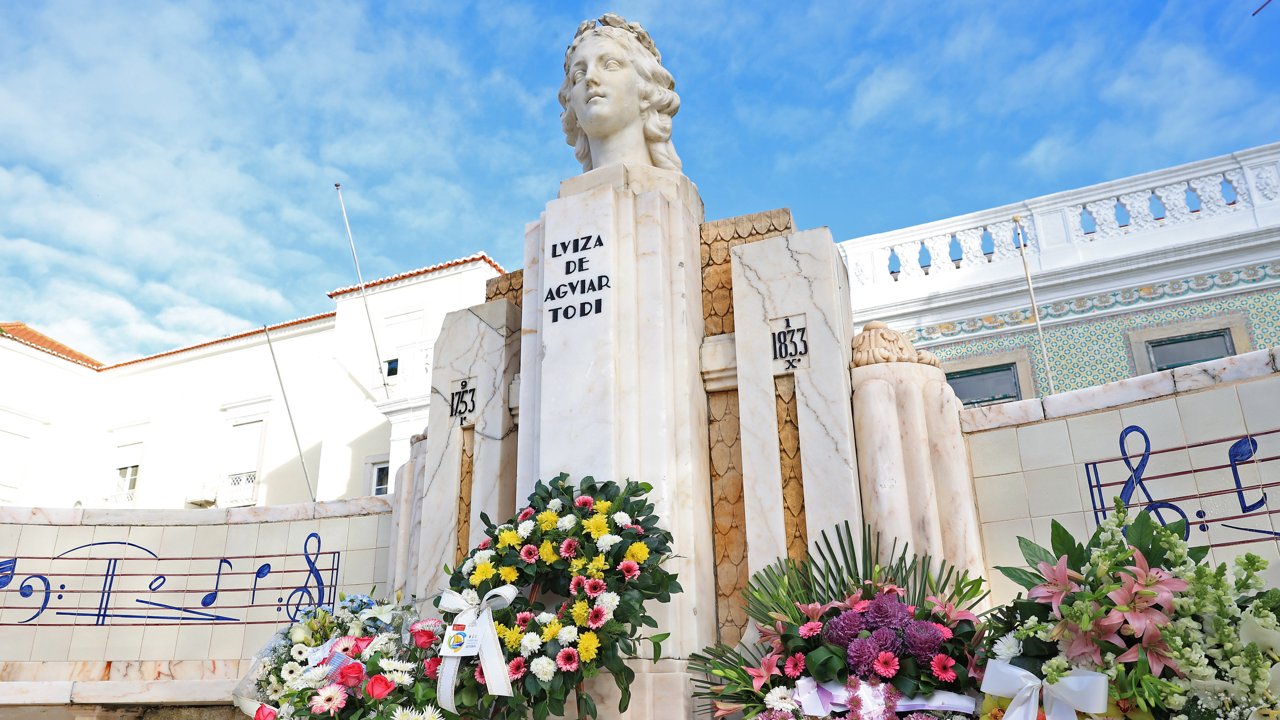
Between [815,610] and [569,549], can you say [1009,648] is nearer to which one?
[815,610]

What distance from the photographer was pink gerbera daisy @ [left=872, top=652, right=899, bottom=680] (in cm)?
338

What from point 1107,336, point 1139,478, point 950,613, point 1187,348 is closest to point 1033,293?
point 1107,336

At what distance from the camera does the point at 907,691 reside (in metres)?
3.36

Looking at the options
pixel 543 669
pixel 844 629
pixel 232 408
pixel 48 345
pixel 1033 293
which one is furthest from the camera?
pixel 48 345

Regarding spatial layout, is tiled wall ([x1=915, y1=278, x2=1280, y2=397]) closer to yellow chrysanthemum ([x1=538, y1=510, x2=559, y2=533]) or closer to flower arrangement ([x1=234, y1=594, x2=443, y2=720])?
yellow chrysanthemum ([x1=538, y1=510, x2=559, y2=533])

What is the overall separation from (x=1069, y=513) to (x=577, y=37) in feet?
12.7

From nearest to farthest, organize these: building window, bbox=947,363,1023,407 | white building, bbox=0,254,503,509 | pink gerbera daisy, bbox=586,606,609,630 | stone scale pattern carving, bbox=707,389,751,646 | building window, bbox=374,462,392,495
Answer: pink gerbera daisy, bbox=586,606,609,630 < stone scale pattern carving, bbox=707,389,751,646 < building window, bbox=947,363,1023,407 < building window, bbox=374,462,392,495 < white building, bbox=0,254,503,509

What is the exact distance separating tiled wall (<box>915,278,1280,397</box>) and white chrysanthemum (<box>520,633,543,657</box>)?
8.78 metres

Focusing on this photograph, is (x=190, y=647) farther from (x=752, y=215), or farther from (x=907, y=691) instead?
(x=907, y=691)

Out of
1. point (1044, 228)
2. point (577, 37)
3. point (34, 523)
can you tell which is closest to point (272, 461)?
point (34, 523)

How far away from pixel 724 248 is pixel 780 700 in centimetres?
284

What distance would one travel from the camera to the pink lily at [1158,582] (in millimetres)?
2807

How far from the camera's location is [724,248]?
5.68m

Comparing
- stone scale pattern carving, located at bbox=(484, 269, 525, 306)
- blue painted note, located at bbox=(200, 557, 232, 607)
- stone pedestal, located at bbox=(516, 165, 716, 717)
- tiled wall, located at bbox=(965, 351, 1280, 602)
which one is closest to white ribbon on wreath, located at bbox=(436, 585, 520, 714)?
stone pedestal, located at bbox=(516, 165, 716, 717)
